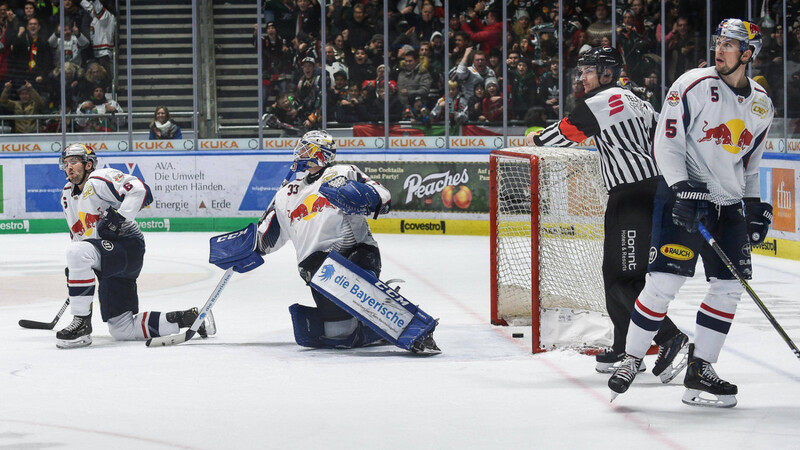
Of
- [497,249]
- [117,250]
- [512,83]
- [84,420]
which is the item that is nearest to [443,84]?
[512,83]

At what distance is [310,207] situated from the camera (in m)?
5.29

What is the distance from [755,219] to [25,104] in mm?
10098

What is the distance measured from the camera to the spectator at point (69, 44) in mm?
12383

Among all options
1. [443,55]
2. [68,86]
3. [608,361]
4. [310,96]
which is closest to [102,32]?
[68,86]

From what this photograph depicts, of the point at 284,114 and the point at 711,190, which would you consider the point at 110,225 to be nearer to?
the point at 711,190

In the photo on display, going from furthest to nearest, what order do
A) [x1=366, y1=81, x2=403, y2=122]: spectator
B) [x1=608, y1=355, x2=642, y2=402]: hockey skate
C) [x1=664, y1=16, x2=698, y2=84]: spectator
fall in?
[x1=366, y1=81, x2=403, y2=122]: spectator → [x1=664, y1=16, x2=698, y2=84]: spectator → [x1=608, y1=355, x2=642, y2=402]: hockey skate

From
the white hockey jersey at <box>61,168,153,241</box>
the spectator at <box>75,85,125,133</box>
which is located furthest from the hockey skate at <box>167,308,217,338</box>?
the spectator at <box>75,85,125,133</box>

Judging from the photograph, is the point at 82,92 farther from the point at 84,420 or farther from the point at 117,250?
the point at 84,420

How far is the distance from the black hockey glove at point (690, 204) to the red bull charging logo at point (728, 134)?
0.19 metres

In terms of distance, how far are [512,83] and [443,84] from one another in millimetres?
754

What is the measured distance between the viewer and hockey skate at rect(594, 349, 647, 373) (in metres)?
4.59

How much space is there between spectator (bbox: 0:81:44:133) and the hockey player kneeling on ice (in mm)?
6899

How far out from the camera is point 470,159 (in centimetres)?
1164

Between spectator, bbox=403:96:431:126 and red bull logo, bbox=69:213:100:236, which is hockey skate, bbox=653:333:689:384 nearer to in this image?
red bull logo, bbox=69:213:100:236
